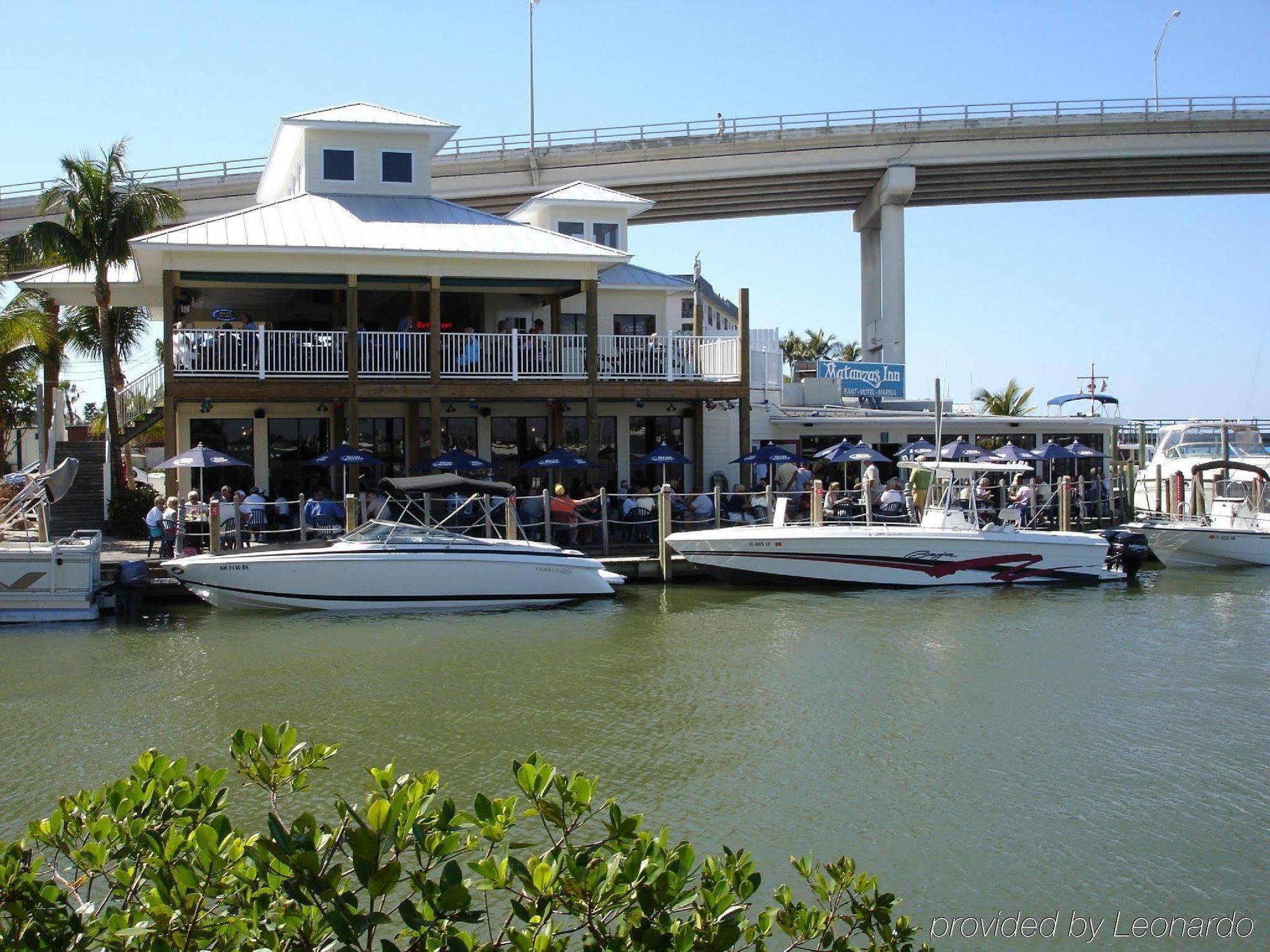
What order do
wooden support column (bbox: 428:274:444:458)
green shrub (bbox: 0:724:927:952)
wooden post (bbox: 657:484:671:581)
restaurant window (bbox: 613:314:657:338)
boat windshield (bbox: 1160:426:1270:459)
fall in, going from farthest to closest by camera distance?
boat windshield (bbox: 1160:426:1270:459)
restaurant window (bbox: 613:314:657:338)
wooden support column (bbox: 428:274:444:458)
wooden post (bbox: 657:484:671:581)
green shrub (bbox: 0:724:927:952)

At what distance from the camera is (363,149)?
29062 millimetres

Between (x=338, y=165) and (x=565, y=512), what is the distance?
1131 cm

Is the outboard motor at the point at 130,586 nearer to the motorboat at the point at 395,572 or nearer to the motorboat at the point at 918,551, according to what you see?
the motorboat at the point at 395,572

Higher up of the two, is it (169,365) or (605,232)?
(605,232)

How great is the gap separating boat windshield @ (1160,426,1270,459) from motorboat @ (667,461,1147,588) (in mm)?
11432

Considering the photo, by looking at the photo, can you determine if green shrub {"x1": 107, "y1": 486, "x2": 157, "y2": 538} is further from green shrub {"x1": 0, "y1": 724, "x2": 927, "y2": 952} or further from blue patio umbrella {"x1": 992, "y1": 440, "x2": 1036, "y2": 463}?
green shrub {"x1": 0, "y1": 724, "x2": 927, "y2": 952}

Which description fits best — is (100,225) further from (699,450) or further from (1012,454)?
(1012,454)

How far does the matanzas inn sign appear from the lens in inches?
1380

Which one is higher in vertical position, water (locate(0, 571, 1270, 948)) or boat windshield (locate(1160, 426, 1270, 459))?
boat windshield (locate(1160, 426, 1270, 459))

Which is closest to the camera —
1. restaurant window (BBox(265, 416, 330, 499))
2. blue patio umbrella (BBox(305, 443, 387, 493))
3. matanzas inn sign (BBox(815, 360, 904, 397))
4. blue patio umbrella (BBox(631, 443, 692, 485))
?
blue patio umbrella (BBox(305, 443, 387, 493))

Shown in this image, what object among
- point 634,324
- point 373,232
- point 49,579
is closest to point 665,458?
point 634,324

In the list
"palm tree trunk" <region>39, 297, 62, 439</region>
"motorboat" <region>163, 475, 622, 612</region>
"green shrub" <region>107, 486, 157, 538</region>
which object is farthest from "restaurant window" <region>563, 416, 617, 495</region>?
"palm tree trunk" <region>39, 297, 62, 439</region>

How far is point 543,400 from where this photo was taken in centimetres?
2733

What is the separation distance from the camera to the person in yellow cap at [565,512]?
2392 centimetres
